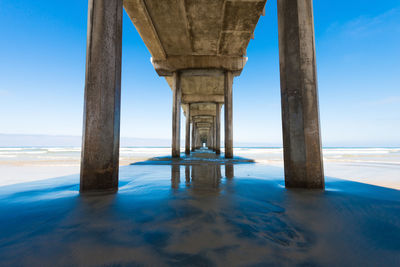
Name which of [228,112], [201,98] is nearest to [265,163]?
[228,112]

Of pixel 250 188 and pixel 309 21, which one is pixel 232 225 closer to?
pixel 250 188

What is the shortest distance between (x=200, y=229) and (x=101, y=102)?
9.32ft

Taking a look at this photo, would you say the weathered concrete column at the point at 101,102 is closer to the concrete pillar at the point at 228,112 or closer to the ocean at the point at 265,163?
the ocean at the point at 265,163

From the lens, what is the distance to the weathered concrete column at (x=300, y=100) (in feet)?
11.1

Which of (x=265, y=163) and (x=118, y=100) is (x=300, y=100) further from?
(x=265, y=163)

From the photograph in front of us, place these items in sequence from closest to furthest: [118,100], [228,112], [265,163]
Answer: [118,100] → [265,163] → [228,112]

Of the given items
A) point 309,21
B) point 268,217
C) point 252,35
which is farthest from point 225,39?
point 268,217

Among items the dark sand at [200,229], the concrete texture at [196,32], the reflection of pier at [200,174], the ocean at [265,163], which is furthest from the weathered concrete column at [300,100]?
the concrete texture at [196,32]

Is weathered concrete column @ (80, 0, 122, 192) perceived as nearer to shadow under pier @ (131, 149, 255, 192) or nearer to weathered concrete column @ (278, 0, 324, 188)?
shadow under pier @ (131, 149, 255, 192)

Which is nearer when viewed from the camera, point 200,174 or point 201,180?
point 201,180

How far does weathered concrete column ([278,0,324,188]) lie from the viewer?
3.38 m

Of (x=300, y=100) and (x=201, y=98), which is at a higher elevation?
(x=201, y=98)

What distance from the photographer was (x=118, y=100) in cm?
357

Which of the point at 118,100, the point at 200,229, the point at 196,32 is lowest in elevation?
the point at 200,229
